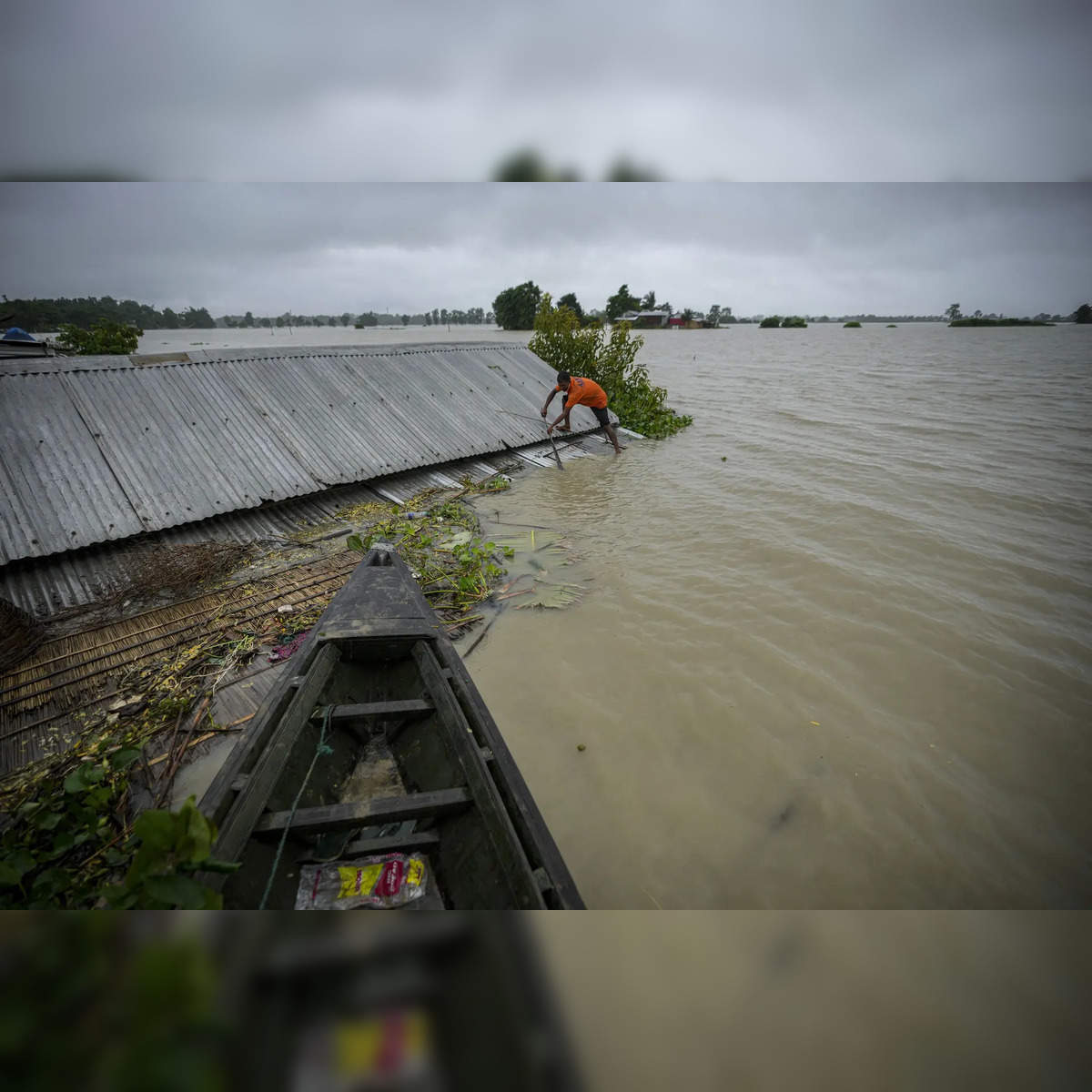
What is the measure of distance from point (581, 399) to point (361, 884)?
11.1 metres

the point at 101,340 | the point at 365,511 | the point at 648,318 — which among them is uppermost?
the point at 648,318

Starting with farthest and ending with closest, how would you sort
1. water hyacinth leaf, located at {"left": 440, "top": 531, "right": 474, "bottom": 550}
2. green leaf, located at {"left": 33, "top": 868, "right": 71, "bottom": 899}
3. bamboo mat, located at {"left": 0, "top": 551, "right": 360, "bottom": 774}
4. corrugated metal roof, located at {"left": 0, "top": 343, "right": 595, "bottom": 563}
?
water hyacinth leaf, located at {"left": 440, "top": 531, "right": 474, "bottom": 550} → corrugated metal roof, located at {"left": 0, "top": 343, "right": 595, "bottom": 563} → bamboo mat, located at {"left": 0, "top": 551, "right": 360, "bottom": 774} → green leaf, located at {"left": 33, "top": 868, "right": 71, "bottom": 899}

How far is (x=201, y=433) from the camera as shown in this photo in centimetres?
732

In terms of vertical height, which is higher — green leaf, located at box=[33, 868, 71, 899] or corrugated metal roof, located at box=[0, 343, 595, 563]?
corrugated metal roof, located at box=[0, 343, 595, 563]

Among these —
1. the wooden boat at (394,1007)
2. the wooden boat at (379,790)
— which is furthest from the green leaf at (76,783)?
the wooden boat at (394,1007)

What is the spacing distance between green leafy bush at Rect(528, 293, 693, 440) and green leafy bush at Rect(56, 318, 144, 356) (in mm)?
13747

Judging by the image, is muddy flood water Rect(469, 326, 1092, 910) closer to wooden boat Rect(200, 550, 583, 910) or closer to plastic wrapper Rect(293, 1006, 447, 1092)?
wooden boat Rect(200, 550, 583, 910)

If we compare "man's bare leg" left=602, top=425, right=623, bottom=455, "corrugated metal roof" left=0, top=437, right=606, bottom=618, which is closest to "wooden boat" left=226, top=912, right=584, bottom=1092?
"corrugated metal roof" left=0, top=437, right=606, bottom=618

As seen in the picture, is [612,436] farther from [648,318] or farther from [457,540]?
[648,318]

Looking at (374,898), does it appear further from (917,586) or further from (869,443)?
(869,443)

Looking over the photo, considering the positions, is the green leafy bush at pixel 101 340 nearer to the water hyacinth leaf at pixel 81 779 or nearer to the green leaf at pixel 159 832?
the water hyacinth leaf at pixel 81 779

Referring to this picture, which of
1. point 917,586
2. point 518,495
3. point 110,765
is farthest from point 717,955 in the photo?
point 518,495

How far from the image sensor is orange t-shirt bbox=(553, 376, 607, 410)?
11.9 metres

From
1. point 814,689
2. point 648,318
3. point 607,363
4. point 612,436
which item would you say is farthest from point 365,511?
point 648,318
